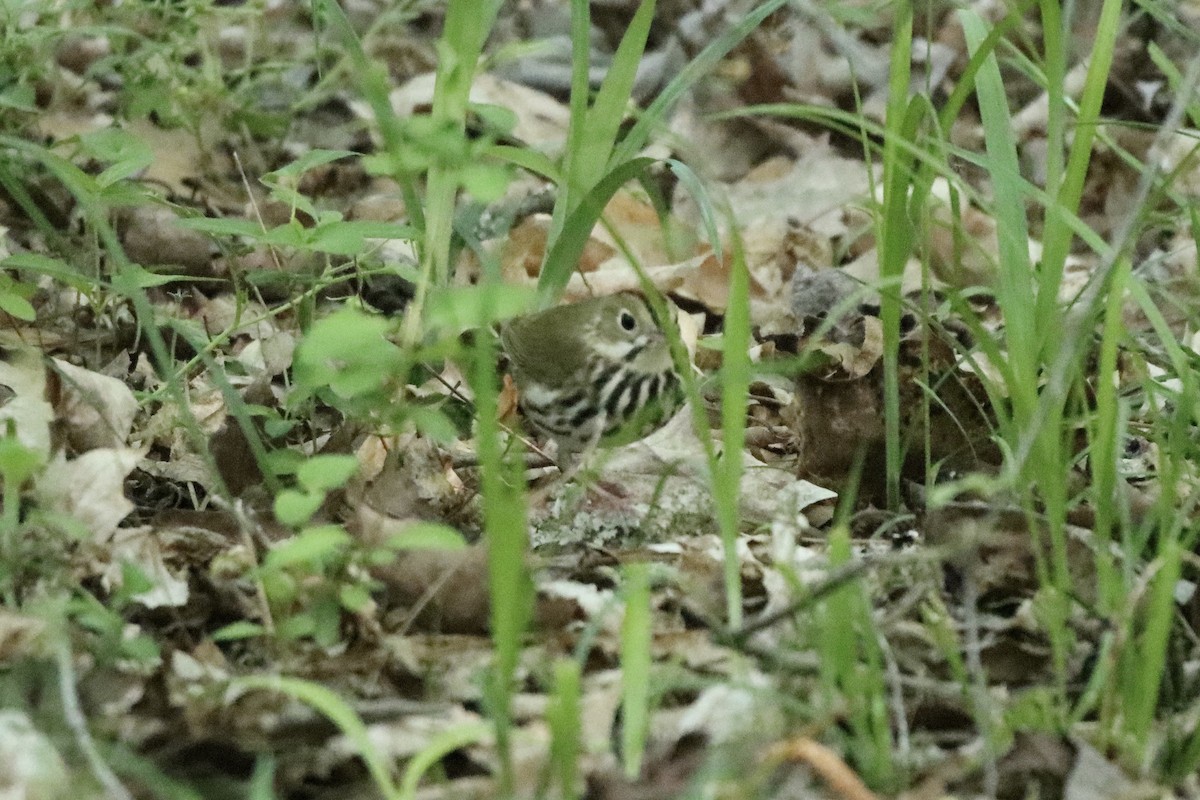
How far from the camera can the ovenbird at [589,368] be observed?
10.1ft

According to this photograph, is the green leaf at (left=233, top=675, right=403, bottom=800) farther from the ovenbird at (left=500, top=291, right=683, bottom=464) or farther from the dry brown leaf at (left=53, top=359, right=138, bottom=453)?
the ovenbird at (left=500, top=291, right=683, bottom=464)

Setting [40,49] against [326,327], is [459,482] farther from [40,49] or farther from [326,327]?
[40,49]

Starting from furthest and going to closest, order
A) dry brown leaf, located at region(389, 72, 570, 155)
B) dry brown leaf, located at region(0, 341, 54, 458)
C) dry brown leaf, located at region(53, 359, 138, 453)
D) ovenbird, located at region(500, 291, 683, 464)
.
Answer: dry brown leaf, located at region(389, 72, 570, 155), ovenbird, located at region(500, 291, 683, 464), dry brown leaf, located at region(53, 359, 138, 453), dry brown leaf, located at region(0, 341, 54, 458)

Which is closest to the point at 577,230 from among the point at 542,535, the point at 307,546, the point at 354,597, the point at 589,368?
the point at 589,368

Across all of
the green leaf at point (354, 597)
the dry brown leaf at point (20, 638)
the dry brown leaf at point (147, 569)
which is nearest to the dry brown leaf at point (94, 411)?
the dry brown leaf at point (147, 569)

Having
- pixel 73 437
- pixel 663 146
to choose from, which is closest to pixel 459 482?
pixel 73 437

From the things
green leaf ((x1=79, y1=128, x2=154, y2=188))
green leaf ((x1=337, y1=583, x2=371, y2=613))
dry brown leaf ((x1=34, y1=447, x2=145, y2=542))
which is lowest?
dry brown leaf ((x1=34, y1=447, x2=145, y2=542))

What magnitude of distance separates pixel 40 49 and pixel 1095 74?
8.12ft

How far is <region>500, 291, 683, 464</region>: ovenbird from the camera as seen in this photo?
10.1 ft

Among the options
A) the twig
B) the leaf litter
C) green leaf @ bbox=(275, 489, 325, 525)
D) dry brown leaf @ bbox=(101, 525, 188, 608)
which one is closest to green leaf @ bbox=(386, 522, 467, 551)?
the leaf litter

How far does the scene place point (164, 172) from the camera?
4.43 meters

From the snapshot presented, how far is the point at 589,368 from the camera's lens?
3.16 meters

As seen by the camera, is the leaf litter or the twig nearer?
the twig

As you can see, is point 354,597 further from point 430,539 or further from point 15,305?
point 15,305
